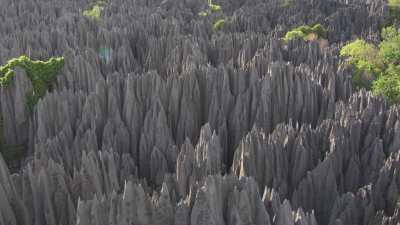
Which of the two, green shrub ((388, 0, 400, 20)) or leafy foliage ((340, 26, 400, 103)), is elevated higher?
green shrub ((388, 0, 400, 20))

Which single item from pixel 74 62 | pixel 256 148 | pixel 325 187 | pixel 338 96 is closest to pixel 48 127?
pixel 74 62

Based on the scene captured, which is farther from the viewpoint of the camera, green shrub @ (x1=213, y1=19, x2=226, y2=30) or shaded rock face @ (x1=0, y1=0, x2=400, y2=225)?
green shrub @ (x1=213, y1=19, x2=226, y2=30)

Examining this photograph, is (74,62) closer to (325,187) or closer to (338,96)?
(338,96)

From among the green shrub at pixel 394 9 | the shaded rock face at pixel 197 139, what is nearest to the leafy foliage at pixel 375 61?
the shaded rock face at pixel 197 139

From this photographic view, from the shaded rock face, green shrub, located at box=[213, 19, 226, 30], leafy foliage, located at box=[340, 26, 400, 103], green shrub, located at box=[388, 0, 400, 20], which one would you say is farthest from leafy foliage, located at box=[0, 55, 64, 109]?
green shrub, located at box=[388, 0, 400, 20]

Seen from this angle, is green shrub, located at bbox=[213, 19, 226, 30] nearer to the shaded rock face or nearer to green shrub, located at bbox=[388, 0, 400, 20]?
the shaded rock face

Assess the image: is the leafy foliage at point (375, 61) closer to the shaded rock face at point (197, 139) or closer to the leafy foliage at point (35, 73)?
the shaded rock face at point (197, 139)

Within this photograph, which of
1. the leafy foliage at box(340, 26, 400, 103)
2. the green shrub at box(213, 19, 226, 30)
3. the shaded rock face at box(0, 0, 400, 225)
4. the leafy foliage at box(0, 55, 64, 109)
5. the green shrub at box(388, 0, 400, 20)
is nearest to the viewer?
the shaded rock face at box(0, 0, 400, 225)
